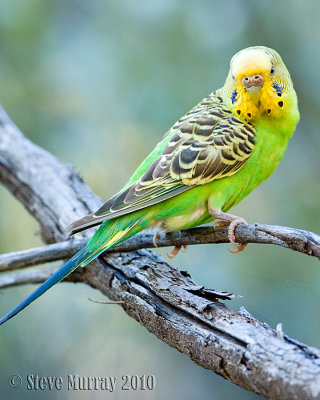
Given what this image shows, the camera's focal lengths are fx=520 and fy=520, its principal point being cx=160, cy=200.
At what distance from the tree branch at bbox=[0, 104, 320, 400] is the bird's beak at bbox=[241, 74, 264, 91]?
31.7 inches

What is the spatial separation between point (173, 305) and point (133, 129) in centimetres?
266

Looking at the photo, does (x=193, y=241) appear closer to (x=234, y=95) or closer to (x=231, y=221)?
(x=231, y=221)

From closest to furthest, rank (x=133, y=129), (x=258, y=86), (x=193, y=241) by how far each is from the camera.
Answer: (x=258, y=86)
(x=193, y=241)
(x=133, y=129)

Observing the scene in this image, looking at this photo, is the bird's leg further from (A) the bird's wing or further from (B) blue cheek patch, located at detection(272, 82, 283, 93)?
(B) blue cheek patch, located at detection(272, 82, 283, 93)

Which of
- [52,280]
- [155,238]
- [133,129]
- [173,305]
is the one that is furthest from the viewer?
[133,129]

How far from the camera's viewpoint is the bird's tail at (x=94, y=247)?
2.70 m

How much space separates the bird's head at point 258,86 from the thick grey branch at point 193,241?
0.71m

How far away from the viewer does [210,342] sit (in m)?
2.20

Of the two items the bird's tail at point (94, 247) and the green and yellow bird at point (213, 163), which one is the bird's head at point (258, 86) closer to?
the green and yellow bird at point (213, 163)

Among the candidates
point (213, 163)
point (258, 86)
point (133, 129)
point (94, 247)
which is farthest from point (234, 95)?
point (133, 129)

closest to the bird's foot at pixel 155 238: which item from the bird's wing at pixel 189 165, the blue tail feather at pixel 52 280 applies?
the bird's wing at pixel 189 165

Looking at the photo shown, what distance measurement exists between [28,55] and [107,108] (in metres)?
1.01

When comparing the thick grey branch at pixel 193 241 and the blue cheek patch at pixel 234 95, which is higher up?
the blue cheek patch at pixel 234 95

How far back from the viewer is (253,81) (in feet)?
9.14
